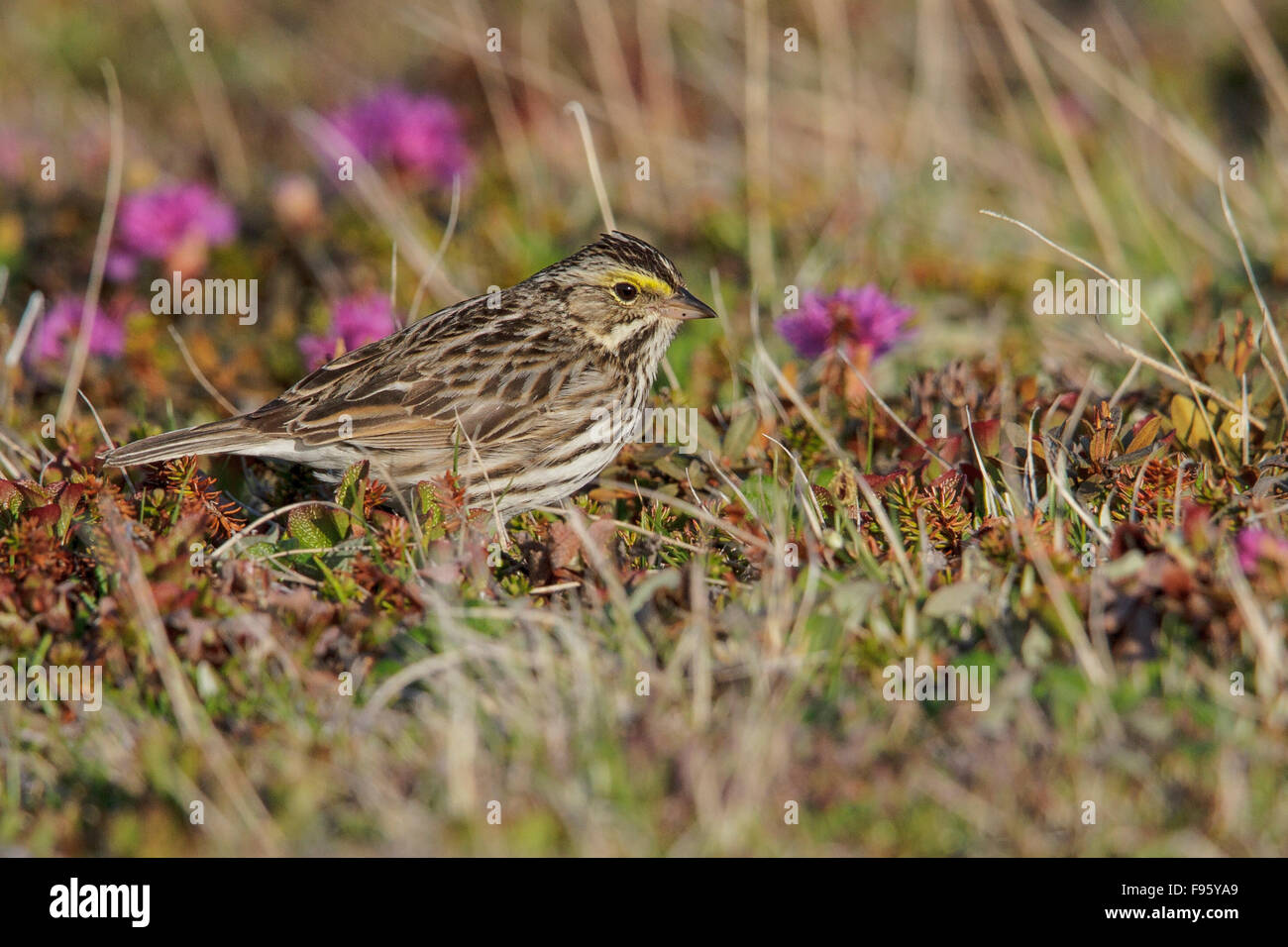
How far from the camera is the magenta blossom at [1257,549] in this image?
428 centimetres

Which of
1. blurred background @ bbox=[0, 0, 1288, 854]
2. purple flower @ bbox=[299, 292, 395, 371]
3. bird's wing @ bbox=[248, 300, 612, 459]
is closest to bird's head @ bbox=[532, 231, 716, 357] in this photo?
bird's wing @ bbox=[248, 300, 612, 459]

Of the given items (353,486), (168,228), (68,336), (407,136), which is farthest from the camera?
(407,136)

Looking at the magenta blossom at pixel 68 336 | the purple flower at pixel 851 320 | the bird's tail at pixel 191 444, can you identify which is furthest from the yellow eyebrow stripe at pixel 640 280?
the magenta blossom at pixel 68 336

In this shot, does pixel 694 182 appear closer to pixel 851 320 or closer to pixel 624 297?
pixel 624 297

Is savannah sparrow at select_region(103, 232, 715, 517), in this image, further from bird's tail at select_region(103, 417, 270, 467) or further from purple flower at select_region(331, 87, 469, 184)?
purple flower at select_region(331, 87, 469, 184)

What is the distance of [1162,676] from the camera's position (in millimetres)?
4223

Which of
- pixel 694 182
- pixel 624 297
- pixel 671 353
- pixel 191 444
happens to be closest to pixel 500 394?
pixel 624 297

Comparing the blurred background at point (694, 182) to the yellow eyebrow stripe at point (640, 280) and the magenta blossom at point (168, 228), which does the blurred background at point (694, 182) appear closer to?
the magenta blossom at point (168, 228)

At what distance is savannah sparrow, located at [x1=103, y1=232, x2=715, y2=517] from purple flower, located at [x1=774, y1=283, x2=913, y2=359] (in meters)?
0.50

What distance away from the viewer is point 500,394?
6.13m

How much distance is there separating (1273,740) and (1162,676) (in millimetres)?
453

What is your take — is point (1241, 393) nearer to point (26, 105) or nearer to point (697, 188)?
point (697, 188)

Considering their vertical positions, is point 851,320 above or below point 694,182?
below

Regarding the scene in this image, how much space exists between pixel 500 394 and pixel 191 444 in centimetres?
129
